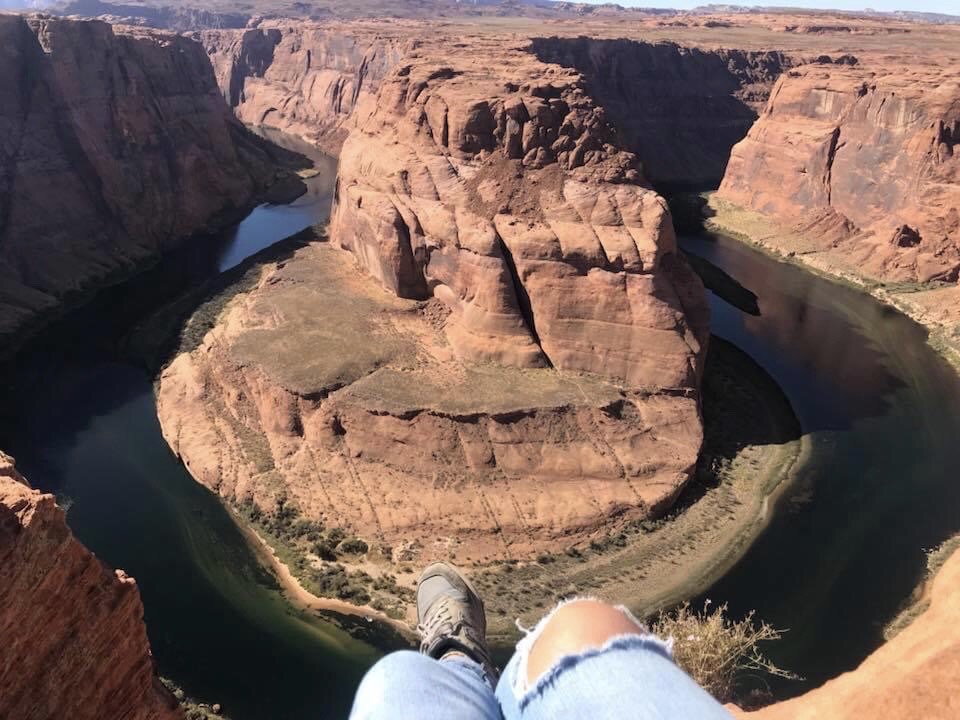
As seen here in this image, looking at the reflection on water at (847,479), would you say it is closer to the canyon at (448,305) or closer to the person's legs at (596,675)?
the canyon at (448,305)

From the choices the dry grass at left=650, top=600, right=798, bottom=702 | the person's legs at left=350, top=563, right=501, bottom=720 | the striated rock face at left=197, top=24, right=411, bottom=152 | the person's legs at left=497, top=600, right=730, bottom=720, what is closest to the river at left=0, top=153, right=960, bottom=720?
the dry grass at left=650, top=600, right=798, bottom=702

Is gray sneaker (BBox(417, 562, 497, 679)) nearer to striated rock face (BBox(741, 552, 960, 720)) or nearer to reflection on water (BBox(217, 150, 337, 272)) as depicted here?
striated rock face (BBox(741, 552, 960, 720))

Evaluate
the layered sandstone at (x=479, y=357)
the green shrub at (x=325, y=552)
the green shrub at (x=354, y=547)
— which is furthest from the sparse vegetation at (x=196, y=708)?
the layered sandstone at (x=479, y=357)

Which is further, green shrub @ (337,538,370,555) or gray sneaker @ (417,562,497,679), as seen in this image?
green shrub @ (337,538,370,555)

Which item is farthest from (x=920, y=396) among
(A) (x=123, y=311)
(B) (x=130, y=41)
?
(B) (x=130, y=41)

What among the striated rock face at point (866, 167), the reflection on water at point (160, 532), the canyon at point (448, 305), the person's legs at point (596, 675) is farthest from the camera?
the striated rock face at point (866, 167)

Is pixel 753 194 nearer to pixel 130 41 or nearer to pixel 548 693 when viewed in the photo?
pixel 130 41
